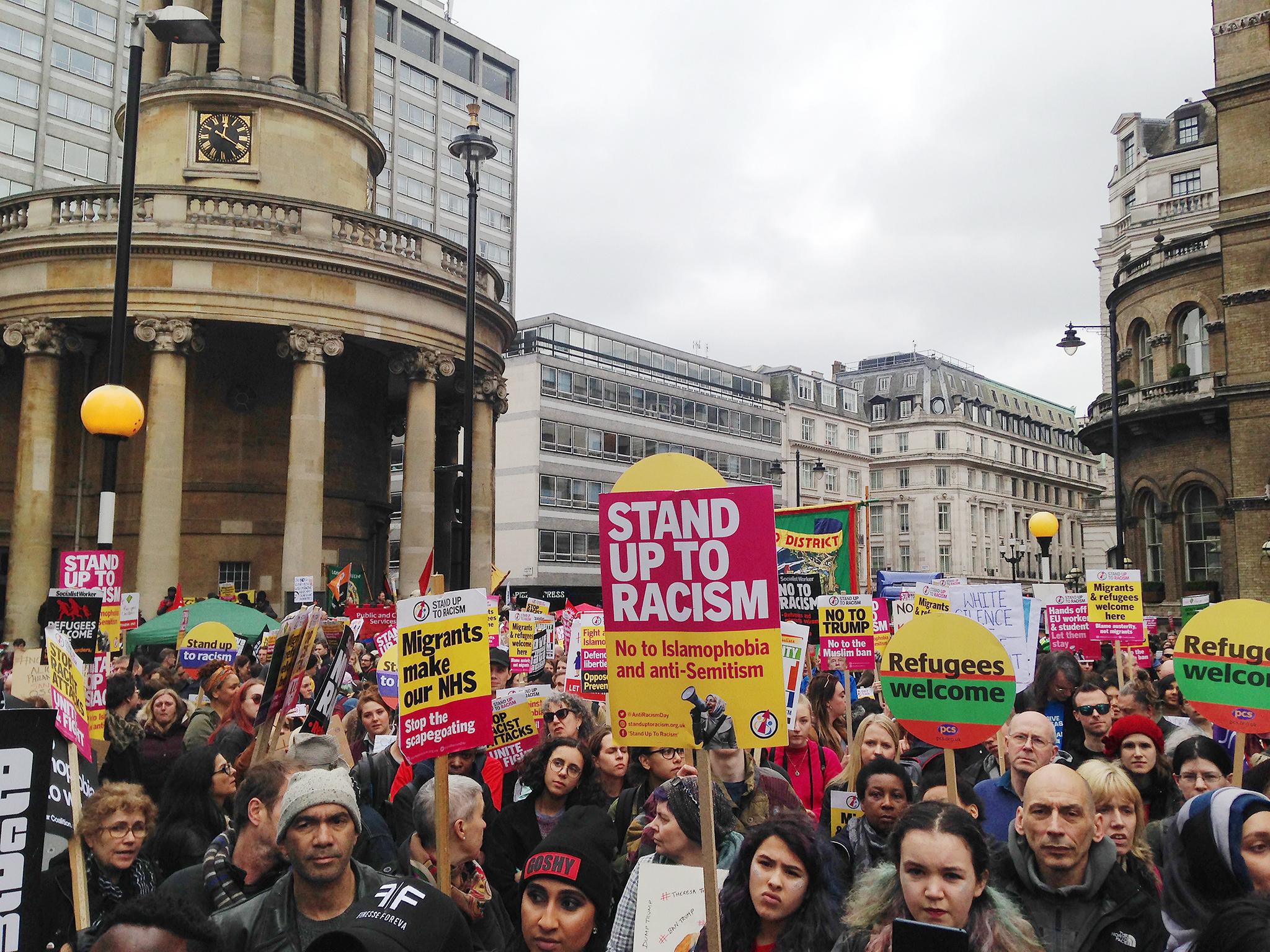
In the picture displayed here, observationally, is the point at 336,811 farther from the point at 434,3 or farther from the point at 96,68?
the point at 434,3

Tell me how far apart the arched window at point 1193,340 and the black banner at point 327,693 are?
36832 millimetres

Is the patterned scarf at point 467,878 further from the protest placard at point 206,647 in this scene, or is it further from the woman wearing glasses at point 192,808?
the protest placard at point 206,647

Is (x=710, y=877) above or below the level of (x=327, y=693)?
below

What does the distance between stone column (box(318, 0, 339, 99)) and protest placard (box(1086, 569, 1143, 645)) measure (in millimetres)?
24499

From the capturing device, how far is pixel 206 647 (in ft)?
41.8

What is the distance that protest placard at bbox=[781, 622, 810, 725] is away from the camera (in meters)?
7.79

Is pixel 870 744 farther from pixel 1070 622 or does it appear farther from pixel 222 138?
pixel 222 138

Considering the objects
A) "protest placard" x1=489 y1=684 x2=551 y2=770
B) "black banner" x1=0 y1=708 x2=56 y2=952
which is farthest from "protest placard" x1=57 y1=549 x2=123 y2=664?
"black banner" x1=0 y1=708 x2=56 y2=952

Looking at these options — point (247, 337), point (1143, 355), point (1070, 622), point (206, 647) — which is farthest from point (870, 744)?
point (1143, 355)

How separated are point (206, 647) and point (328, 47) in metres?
22.3

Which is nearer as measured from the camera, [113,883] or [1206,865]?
[1206,865]

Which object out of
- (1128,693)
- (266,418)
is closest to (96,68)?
(266,418)

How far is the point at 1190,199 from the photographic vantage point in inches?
2203

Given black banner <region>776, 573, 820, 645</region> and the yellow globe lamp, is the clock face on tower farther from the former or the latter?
black banner <region>776, 573, 820, 645</region>
